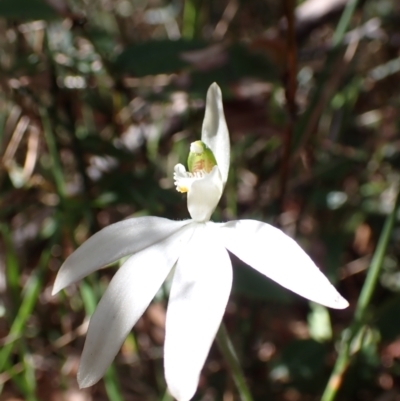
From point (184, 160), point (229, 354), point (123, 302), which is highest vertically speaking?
point (123, 302)

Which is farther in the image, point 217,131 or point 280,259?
point 217,131

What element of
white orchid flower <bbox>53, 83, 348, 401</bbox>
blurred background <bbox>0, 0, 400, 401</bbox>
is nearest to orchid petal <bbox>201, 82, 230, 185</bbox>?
white orchid flower <bbox>53, 83, 348, 401</bbox>

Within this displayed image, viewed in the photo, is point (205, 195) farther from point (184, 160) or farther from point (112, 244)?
point (184, 160)

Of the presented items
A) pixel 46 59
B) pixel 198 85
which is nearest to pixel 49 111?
pixel 46 59

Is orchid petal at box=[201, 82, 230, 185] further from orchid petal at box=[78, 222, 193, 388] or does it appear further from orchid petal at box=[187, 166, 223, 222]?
orchid petal at box=[78, 222, 193, 388]

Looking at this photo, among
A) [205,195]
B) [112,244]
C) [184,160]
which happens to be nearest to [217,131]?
[205,195]

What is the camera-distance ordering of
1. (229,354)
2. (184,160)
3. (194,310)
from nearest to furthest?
(194,310) → (229,354) → (184,160)

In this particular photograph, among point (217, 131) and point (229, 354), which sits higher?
point (217, 131)

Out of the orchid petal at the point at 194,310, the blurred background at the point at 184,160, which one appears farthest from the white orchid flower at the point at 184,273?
the blurred background at the point at 184,160

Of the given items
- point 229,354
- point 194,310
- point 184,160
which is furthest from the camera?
point 184,160
